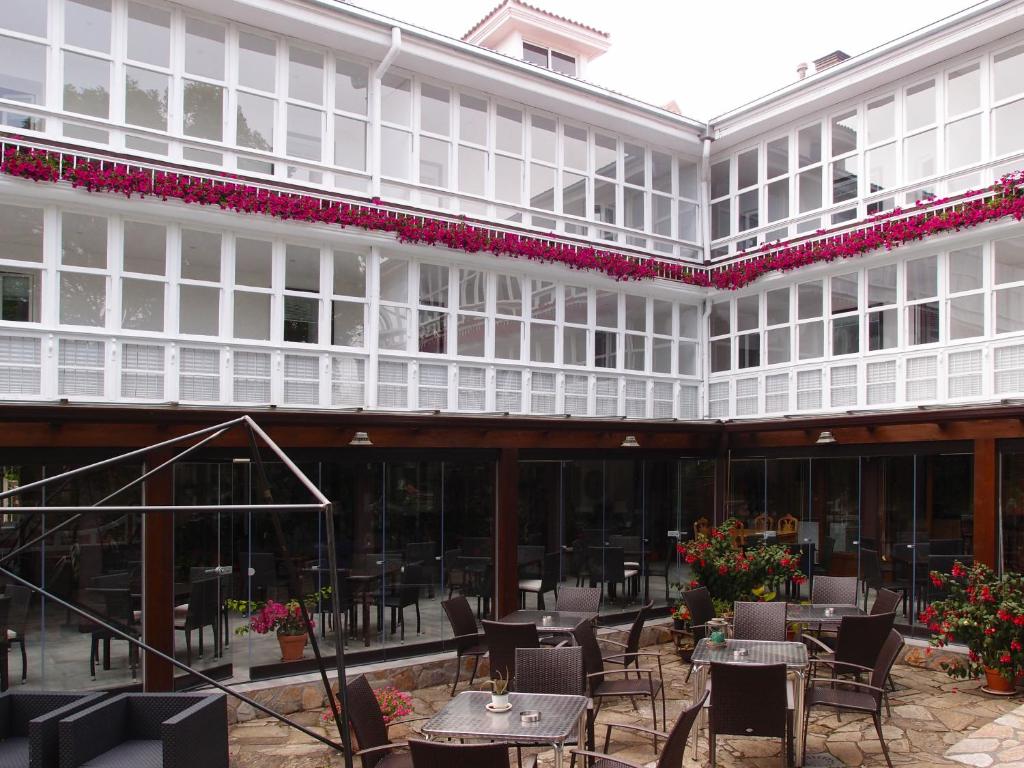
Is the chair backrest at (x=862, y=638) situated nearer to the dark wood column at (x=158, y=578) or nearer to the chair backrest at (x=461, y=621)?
the chair backrest at (x=461, y=621)

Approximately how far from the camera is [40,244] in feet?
31.0

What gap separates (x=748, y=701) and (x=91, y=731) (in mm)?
4935

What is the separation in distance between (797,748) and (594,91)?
9514 millimetres

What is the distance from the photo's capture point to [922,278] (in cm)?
1203

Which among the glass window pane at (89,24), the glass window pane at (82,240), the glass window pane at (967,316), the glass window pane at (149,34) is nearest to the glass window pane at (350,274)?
the glass window pane at (82,240)

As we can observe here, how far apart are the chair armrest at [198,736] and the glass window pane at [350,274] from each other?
19.4 feet

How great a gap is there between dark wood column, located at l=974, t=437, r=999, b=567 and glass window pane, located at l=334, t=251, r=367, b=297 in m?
8.16

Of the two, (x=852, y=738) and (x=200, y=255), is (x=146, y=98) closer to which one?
(x=200, y=255)

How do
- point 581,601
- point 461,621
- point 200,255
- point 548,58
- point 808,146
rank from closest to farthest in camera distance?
point 461,621, point 200,255, point 581,601, point 808,146, point 548,58

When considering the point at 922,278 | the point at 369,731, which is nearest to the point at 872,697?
the point at 369,731

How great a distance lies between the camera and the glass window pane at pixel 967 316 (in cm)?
1137

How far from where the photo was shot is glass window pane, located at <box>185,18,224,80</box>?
1041cm

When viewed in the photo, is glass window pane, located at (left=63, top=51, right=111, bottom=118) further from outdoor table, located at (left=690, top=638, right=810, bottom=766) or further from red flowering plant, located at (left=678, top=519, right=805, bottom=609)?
red flowering plant, located at (left=678, top=519, right=805, bottom=609)

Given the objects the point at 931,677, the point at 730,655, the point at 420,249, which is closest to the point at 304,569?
the point at 420,249
